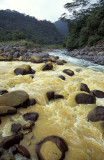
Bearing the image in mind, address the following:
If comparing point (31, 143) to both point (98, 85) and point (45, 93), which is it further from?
point (98, 85)

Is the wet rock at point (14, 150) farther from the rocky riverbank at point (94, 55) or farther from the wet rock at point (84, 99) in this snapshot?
the rocky riverbank at point (94, 55)

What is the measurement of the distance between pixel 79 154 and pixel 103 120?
112 centimetres

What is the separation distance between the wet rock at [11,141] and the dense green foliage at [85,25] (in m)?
19.7

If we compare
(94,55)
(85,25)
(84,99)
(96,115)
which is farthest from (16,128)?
(85,25)

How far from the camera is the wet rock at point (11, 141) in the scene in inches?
91.4

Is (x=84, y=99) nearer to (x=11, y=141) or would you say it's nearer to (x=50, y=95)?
(x=50, y=95)

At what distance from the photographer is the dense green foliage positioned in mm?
19922

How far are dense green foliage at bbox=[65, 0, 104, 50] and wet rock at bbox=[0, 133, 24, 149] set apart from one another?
19.7 metres

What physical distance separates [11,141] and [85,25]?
2758 centimetres

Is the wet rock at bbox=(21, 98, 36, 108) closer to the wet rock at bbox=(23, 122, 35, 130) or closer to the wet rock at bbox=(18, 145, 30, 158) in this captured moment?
the wet rock at bbox=(23, 122, 35, 130)

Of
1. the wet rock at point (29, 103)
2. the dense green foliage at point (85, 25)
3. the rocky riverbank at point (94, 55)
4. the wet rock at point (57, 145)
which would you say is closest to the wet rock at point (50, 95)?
the wet rock at point (29, 103)

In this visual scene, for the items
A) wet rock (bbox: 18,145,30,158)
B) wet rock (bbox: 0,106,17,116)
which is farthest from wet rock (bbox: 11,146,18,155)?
wet rock (bbox: 0,106,17,116)

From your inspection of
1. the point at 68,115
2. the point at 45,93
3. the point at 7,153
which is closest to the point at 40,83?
the point at 45,93

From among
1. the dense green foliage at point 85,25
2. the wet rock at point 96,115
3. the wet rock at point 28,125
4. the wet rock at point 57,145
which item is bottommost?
the wet rock at point 57,145
